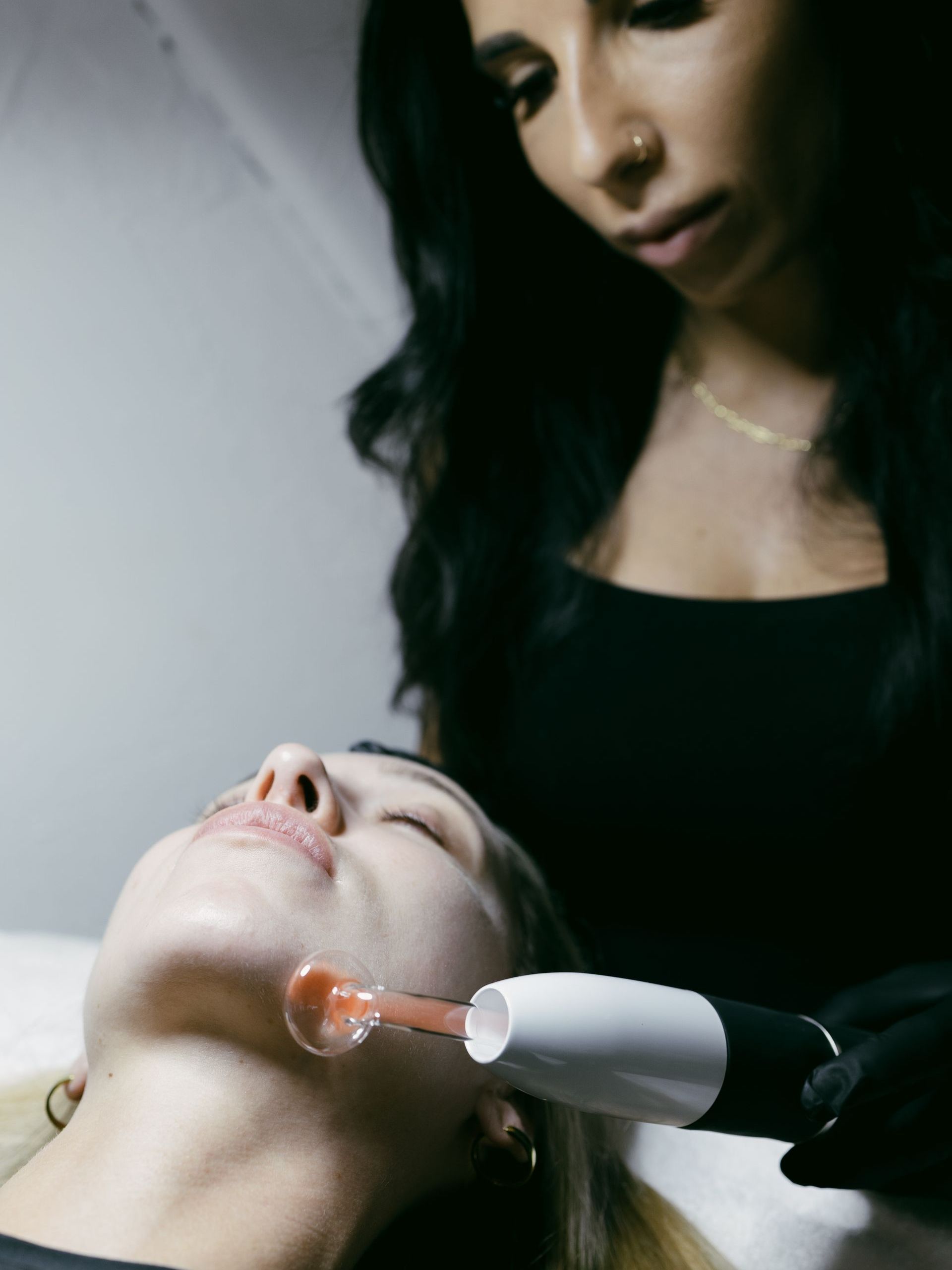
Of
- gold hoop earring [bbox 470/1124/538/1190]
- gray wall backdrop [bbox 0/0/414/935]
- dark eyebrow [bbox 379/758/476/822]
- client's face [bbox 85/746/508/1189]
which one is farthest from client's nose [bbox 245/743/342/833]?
gray wall backdrop [bbox 0/0/414/935]

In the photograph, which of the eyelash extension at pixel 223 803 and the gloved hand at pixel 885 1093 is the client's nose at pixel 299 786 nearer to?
the eyelash extension at pixel 223 803

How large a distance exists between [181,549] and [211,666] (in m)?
0.15

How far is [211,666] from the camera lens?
1431mm

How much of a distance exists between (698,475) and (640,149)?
37cm

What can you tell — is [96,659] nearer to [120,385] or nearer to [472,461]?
[120,385]

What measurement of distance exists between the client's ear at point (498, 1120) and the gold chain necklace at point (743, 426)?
2.26ft

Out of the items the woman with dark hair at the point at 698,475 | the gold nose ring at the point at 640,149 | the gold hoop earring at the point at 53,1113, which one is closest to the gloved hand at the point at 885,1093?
the woman with dark hair at the point at 698,475

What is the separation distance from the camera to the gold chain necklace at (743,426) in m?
1.16

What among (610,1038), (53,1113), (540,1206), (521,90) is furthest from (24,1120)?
(521,90)

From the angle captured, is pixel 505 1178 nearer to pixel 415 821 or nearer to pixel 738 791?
pixel 415 821

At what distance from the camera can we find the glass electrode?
2.13ft

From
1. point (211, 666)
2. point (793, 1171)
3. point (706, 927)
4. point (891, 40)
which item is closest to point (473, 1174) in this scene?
point (793, 1171)

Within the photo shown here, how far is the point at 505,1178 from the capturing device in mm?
808

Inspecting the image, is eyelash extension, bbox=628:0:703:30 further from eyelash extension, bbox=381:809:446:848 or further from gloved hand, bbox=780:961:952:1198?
gloved hand, bbox=780:961:952:1198
